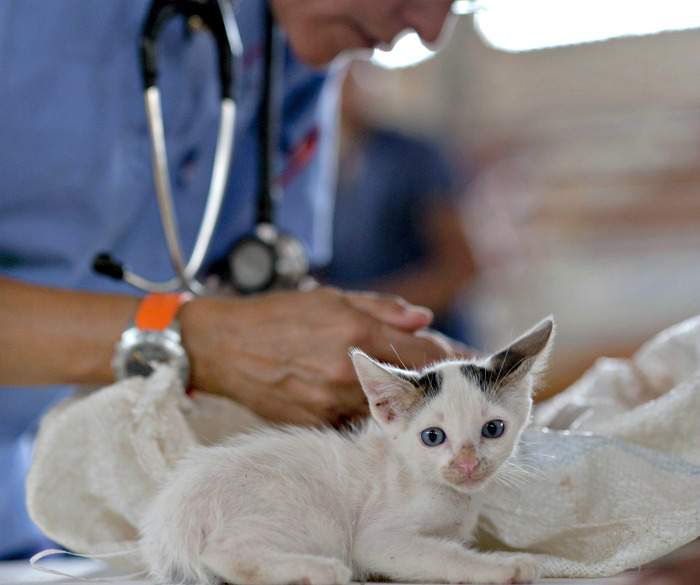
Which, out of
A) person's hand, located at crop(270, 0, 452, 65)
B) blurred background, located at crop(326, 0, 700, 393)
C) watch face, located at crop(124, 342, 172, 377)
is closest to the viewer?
watch face, located at crop(124, 342, 172, 377)

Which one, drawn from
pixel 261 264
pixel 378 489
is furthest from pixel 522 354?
pixel 261 264

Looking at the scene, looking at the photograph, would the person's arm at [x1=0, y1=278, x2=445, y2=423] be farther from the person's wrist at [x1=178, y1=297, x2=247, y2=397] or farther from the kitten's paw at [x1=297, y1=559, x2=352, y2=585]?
the kitten's paw at [x1=297, y1=559, x2=352, y2=585]

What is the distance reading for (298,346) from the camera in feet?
2.79

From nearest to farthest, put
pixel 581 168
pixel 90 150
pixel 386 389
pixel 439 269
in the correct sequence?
pixel 386 389 < pixel 90 150 < pixel 439 269 < pixel 581 168

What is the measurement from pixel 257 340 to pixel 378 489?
25 centimetres

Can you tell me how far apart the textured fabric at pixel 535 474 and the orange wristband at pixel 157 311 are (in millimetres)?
70

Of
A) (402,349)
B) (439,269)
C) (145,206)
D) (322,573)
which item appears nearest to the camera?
(322,573)

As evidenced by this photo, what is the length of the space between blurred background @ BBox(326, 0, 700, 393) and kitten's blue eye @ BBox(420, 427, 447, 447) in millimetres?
2002

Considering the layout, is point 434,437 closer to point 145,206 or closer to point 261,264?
point 261,264

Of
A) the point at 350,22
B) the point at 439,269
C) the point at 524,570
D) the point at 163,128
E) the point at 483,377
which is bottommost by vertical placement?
the point at 439,269

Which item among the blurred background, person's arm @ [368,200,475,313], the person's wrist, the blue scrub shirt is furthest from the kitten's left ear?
the blurred background

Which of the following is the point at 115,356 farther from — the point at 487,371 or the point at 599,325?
the point at 599,325

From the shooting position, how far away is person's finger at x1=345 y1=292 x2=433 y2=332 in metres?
0.85

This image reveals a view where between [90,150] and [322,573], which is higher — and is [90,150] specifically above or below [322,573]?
above
